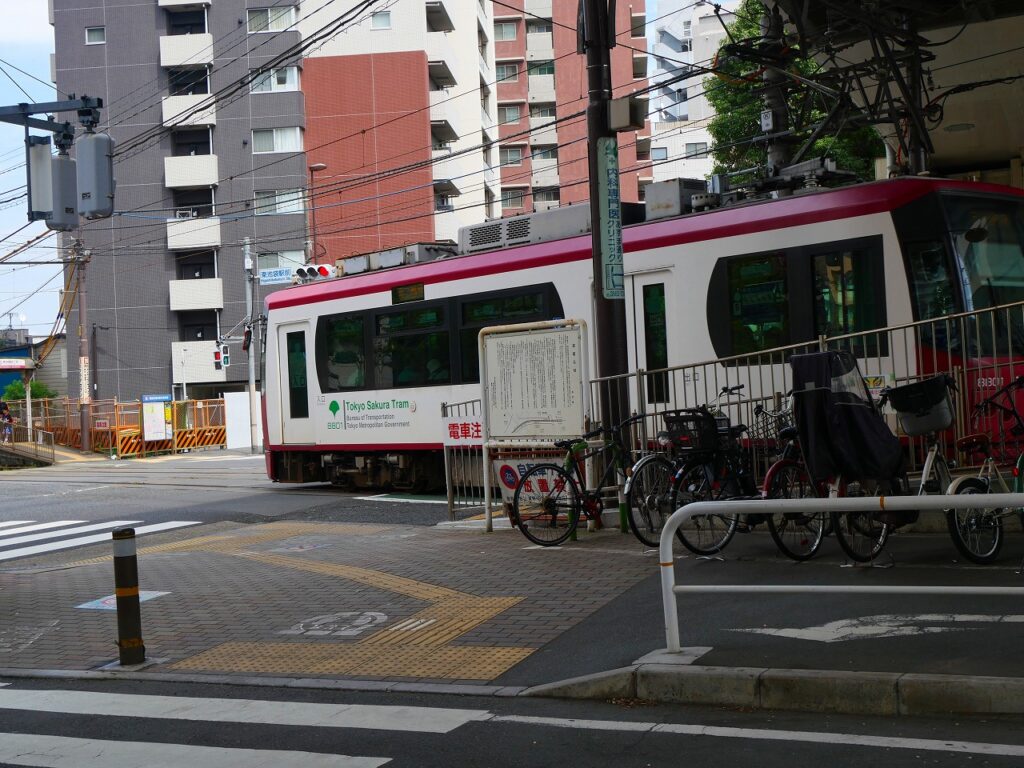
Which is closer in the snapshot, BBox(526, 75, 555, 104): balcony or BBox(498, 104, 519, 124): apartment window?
→ BBox(498, 104, 519, 124): apartment window

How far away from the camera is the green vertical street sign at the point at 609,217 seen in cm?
1134

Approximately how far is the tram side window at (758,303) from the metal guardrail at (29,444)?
28.3 meters

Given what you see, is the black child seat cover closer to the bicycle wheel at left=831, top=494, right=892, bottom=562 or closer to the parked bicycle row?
the parked bicycle row

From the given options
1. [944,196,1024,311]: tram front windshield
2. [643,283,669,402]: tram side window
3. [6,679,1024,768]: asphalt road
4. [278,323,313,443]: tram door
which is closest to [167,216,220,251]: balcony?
[278,323,313,443]: tram door

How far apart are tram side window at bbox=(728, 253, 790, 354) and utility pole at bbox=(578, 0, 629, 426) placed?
7.23ft

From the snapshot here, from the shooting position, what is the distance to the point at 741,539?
10.1m

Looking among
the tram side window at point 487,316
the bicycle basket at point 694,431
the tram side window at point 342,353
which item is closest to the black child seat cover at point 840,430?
the bicycle basket at point 694,431

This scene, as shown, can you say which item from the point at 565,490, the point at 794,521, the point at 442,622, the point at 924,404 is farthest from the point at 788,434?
the point at 442,622

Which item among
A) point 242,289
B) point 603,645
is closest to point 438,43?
point 242,289

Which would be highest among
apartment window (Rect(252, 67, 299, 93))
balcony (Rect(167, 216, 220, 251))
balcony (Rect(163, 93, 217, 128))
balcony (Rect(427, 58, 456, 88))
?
balcony (Rect(427, 58, 456, 88))

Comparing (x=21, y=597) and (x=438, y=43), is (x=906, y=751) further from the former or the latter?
(x=438, y=43)

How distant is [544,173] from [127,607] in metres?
62.6

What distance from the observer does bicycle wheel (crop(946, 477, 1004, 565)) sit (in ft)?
26.5

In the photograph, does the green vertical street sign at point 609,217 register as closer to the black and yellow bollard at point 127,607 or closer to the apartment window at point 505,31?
the black and yellow bollard at point 127,607
